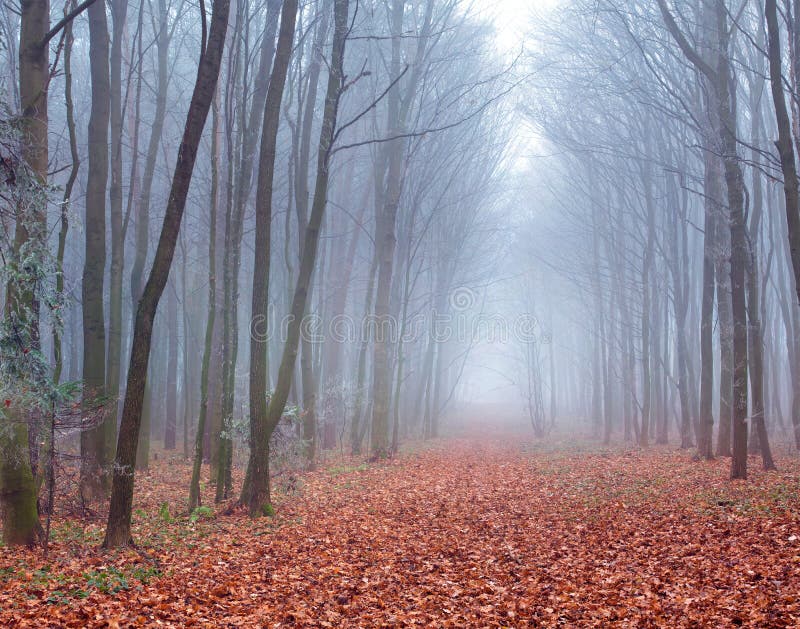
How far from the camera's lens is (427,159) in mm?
18344

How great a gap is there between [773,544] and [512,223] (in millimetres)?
28223

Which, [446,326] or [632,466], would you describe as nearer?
[632,466]

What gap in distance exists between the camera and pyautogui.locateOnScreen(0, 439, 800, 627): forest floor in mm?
4910

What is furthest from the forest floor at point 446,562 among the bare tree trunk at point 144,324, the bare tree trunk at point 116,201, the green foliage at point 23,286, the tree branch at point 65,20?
the tree branch at point 65,20

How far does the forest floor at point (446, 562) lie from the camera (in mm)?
4910

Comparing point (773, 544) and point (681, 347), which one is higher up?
point (681, 347)

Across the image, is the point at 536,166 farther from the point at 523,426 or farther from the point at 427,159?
the point at 523,426

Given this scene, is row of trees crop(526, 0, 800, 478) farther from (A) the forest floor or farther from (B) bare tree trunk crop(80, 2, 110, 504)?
(B) bare tree trunk crop(80, 2, 110, 504)

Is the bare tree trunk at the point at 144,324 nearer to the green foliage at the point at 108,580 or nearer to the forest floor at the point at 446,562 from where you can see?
the forest floor at the point at 446,562

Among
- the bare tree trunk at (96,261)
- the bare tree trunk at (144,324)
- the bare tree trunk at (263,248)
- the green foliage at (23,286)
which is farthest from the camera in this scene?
the bare tree trunk at (96,261)

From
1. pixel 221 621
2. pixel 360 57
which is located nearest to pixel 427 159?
pixel 360 57

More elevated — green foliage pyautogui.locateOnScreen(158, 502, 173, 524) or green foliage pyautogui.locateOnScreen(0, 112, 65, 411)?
green foliage pyautogui.locateOnScreen(0, 112, 65, 411)

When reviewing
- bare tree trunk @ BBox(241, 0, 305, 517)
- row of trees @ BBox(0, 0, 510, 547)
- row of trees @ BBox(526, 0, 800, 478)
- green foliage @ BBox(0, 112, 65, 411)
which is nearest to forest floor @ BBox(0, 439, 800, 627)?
bare tree trunk @ BBox(241, 0, 305, 517)

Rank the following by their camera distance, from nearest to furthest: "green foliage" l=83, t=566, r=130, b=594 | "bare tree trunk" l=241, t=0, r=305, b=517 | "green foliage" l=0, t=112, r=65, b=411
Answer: "green foliage" l=83, t=566, r=130, b=594 → "green foliage" l=0, t=112, r=65, b=411 → "bare tree trunk" l=241, t=0, r=305, b=517
